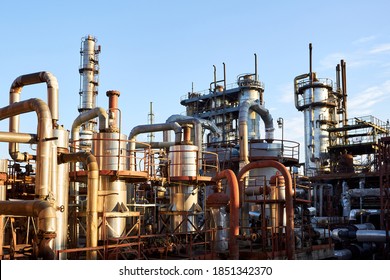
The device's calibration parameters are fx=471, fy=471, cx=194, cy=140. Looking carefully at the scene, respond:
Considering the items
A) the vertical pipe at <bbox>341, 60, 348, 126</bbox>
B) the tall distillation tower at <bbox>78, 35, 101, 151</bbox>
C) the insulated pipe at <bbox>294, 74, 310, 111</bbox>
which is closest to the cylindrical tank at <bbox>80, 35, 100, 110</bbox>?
the tall distillation tower at <bbox>78, 35, 101, 151</bbox>

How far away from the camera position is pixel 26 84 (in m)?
17.6

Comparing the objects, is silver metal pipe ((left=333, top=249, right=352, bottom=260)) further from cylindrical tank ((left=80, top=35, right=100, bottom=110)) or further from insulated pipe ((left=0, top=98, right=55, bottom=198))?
cylindrical tank ((left=80, top=35, right=100, bottom=110))

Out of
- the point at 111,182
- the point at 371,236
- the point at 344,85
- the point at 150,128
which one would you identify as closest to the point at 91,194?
the point at 111,182

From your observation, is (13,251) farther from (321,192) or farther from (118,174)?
(321,192)

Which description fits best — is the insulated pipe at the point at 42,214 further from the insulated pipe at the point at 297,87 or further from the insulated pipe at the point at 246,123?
the insulated pipe at the point at 297,87

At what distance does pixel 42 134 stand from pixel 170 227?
25.6 ft

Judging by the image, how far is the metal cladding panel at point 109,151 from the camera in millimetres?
16156

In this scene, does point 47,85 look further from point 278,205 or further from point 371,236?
point 371,236

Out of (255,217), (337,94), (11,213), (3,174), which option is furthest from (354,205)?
(11,213)

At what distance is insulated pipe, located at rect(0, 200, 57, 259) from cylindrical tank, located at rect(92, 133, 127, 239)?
3.94 metres

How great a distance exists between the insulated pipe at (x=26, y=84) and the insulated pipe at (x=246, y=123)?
38.6 feet

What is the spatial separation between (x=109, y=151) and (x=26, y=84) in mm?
4370

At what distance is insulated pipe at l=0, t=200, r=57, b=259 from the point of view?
1155 centimetres

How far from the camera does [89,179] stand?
14.0 metres
